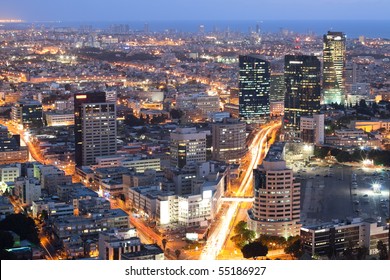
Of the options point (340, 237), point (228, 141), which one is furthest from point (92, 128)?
point (340, 237)

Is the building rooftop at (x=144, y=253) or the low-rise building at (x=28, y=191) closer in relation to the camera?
the building rooftop at (x=144, y=253)

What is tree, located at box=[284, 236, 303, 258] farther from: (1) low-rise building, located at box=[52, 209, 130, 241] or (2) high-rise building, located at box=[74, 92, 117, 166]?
(2) high-rise building, located at box=[74, 92, 117, 166]

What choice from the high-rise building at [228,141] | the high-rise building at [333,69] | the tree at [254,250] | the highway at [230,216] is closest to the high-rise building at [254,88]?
the high-rise building at [333,69]

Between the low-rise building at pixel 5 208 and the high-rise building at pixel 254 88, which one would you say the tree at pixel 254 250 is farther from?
the high-rise building at pixel 254 88

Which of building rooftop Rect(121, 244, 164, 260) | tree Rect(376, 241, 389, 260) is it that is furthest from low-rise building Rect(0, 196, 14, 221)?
tree Rect(376, 241, 389, 260)

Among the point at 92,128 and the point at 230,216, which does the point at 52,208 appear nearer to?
the point at 230,216
